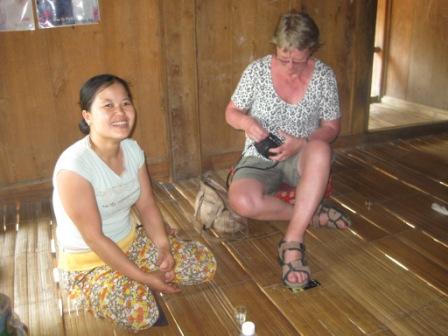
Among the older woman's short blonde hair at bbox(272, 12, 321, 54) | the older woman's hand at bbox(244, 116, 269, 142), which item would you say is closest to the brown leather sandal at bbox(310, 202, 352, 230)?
the older woman's hand at bbox(244, 116, 269, 142)

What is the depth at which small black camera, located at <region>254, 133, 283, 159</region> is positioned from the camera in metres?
2.03

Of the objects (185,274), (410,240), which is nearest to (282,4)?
(410,240)

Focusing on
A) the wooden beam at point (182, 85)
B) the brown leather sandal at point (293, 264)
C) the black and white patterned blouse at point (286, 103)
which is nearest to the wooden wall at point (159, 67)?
the wooden beam at point (182, 85)

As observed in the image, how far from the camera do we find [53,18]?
2377 millimetres

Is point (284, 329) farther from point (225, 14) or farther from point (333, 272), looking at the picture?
point (225, 14)

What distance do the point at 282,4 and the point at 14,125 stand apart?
1.67 metres

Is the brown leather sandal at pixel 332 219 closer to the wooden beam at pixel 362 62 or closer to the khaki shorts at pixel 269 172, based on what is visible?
the khaki shorts at pixel 269 172

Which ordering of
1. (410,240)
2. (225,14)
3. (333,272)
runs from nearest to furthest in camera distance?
(333,272)
(410,240)
(225,14)

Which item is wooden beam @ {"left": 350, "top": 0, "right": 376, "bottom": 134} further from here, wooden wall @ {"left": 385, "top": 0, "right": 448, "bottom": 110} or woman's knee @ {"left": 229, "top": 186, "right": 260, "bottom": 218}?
woman's knee @ {"left": 229, "top": 186, "right": 260, "bottom": 218}

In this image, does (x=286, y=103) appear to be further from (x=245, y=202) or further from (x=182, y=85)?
(x=182, y=85)

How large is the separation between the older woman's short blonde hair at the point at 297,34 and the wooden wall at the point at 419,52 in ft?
7.08

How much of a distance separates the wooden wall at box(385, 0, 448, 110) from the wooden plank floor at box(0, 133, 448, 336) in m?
1.33

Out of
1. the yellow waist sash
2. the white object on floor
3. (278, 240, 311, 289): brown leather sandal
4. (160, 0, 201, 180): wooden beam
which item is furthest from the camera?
(160, 0, 201, 180): wooden beam

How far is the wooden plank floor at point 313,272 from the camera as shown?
163cm
